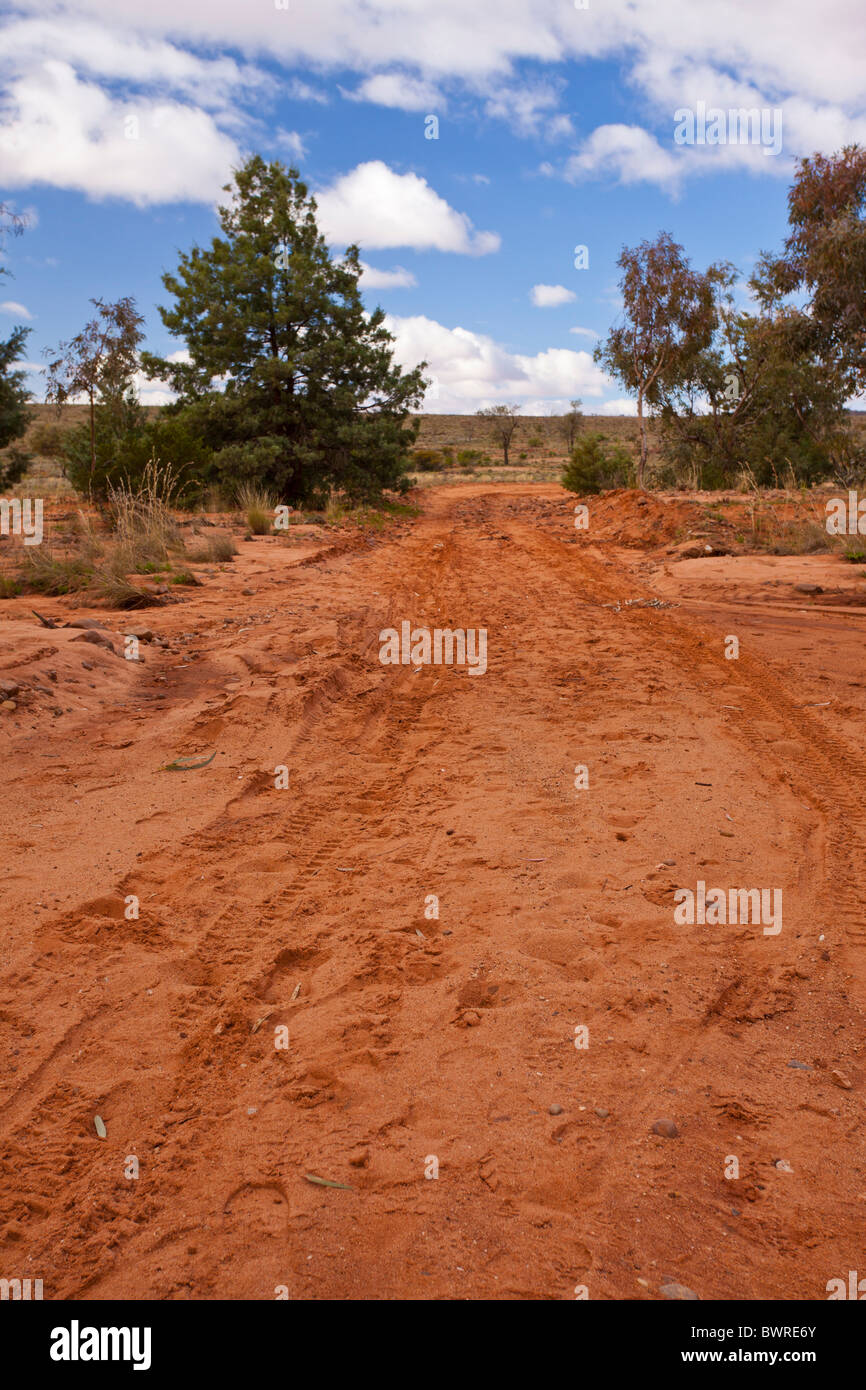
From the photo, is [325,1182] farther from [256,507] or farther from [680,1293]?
[256,507]

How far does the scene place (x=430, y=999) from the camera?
280 cm

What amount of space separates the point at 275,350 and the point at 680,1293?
20.9m

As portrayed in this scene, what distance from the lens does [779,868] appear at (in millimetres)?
3621

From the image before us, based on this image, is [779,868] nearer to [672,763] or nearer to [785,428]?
[672,763]

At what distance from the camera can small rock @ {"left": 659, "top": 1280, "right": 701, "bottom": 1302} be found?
181 centimetres

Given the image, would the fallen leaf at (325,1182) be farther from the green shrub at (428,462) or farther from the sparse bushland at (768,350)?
the green shrub at (428,462)

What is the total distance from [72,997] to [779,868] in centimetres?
285

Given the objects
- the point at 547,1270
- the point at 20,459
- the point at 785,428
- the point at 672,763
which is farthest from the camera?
the point at 785,428

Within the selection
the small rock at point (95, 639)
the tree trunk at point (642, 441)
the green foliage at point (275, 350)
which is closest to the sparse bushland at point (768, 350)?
the tree trunk at point (642, 441)

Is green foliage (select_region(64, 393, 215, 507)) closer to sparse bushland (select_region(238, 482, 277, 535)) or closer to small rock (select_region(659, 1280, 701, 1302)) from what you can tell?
sparse bushland (select_region(238, 482, 277, 535))

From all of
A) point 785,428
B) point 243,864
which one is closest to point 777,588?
point 243,864

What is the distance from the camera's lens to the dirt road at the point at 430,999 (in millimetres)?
1964

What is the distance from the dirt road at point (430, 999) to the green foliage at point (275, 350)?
1464 centimetres
